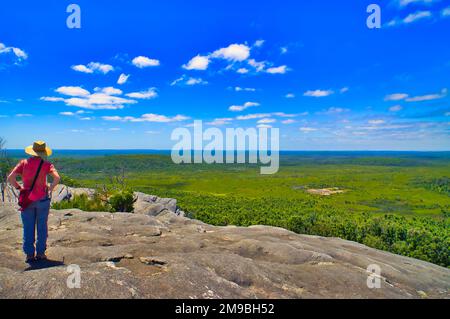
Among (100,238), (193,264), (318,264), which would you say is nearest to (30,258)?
(100,238)

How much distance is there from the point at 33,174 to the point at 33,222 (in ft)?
5.01

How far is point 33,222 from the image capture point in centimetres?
993

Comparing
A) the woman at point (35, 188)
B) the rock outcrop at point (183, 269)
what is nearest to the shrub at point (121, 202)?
the rock outcrop at point (183, 269)

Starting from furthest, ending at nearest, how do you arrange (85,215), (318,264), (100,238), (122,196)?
(122,196)
(85,215)
(100,238)
(318,264)

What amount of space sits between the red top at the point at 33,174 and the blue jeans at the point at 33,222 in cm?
25

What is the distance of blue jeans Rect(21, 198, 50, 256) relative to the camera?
387 inches

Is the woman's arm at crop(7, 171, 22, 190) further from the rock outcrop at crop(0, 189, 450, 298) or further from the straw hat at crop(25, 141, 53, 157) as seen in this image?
the rock outcrop at crop(0, 189, 450, 298)

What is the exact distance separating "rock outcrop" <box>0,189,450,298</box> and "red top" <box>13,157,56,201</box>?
7.47ft

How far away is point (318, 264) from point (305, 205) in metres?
132

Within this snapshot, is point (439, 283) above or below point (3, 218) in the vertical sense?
below

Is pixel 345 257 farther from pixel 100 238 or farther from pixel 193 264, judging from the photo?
pixel 100 238

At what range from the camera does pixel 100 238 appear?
14.5m
